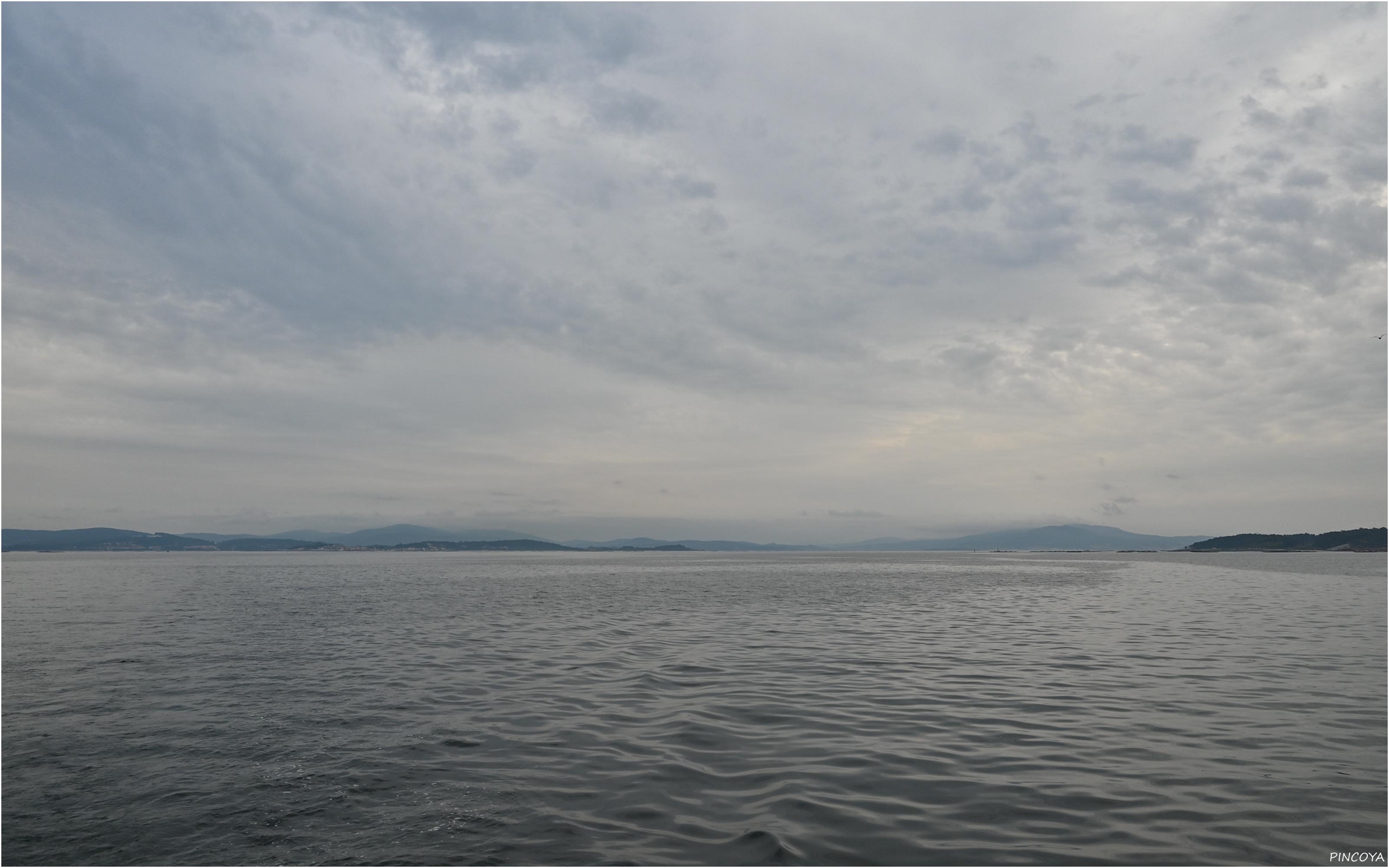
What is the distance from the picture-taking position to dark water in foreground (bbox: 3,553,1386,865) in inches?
441

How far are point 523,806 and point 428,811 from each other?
1.61 m

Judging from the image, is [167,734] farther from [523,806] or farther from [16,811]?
[523,806]

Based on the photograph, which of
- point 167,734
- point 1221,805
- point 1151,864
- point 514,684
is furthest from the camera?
point 514,684

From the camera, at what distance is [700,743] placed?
640 inches

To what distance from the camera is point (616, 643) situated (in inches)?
1291

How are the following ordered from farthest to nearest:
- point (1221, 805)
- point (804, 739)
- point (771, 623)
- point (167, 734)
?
1. point (771, 623)
2. point (167, 734)
3. point (804, 739)
4. point (1221, 805)

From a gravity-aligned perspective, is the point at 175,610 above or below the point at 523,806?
below

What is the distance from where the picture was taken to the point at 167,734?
17.8 metres

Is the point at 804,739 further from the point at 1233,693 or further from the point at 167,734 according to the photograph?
the point at 167,734

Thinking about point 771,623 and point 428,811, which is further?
point 771,623

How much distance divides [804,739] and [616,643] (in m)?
17.6

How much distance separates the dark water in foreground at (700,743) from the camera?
11.2 metres

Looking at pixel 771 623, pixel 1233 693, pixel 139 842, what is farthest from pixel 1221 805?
pixel 771 623

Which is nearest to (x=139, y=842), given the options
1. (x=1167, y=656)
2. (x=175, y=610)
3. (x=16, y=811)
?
(x=16, y=811)
